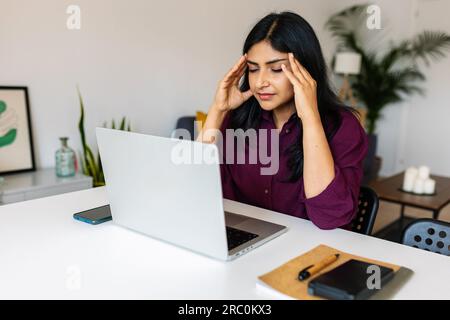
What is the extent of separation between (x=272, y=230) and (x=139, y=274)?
37cm

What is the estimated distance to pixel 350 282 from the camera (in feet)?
2.44

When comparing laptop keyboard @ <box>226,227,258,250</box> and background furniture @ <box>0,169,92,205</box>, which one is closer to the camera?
laptop keyboard @ <box>226,227,258,250</box>

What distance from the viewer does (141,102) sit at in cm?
327

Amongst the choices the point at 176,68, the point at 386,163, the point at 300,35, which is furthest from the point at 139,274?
the point at 386,163

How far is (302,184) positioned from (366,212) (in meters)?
0.22

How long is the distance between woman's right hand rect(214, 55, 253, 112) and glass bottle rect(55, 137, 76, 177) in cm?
142

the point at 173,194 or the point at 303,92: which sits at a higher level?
the point at 303,92

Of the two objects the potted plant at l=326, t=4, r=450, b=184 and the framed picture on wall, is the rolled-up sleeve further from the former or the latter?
the potted plant at l=326, t=4, r=450, b=184

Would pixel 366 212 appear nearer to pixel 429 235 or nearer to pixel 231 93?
pixel 429 235

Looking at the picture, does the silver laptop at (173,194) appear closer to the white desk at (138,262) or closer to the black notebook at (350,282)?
the white desk at (138,262)

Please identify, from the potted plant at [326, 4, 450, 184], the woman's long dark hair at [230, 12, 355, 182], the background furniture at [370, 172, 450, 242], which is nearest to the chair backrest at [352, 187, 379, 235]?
the woman's long dark hair at [230, 12, 355, 182]

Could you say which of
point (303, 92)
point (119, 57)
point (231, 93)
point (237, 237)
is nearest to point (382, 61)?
point (119, 57)

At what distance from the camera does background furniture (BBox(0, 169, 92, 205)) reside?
2.25 meters

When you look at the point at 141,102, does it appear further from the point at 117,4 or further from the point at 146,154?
the point at 146,154
